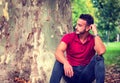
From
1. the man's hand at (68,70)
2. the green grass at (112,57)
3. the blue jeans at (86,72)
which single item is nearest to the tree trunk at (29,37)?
the blue jeans at (86,72)

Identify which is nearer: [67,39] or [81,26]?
[67,39]

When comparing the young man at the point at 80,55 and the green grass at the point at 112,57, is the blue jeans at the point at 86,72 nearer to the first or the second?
the young man at the point at 80,55

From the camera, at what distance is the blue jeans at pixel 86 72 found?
6.39 m

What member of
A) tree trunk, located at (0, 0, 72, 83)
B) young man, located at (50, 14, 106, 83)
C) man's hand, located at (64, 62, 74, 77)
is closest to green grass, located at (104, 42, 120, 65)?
tree trunk, located at (0, 0, 72, 83)

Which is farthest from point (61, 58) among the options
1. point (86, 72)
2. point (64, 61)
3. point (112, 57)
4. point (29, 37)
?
point (112, 57)

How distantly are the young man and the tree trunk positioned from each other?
69cm

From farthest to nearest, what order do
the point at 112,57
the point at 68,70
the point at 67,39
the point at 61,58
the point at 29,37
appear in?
the point at 112,57 → the point at 29,37 → the point at 67,39 → the point at 61,58 → the point at 68,70

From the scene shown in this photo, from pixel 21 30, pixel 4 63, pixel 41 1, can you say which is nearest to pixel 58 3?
pixel 41 1

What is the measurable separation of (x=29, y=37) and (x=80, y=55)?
43.6 inches

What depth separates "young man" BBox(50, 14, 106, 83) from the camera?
649 centimetres

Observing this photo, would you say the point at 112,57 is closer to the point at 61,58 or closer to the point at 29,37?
the point at 29,37

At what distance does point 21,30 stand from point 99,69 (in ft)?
5.58

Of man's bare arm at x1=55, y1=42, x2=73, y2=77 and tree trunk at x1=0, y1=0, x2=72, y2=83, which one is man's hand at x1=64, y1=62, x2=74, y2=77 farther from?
tree trunk at x1=0, y1=0, x2=72, y2=83

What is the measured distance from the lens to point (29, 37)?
23.8 ft
